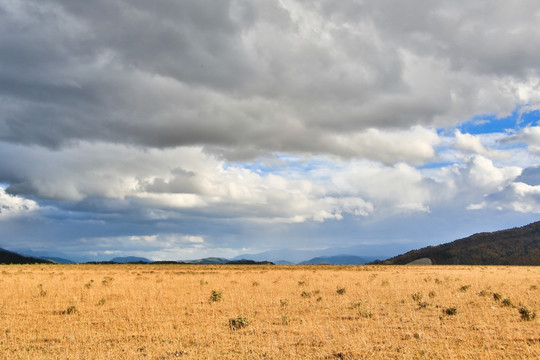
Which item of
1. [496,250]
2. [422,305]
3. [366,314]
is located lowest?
[366,314]

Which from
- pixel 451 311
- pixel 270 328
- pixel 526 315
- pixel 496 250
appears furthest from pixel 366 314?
pixel 496 250

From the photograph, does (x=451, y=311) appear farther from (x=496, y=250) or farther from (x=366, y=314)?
(x=496, y=250)

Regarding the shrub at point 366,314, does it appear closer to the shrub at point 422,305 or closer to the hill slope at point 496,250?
the shrub at point 422,305

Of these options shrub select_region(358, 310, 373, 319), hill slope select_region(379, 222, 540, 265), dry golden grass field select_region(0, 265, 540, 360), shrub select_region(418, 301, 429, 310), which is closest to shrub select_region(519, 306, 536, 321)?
dry golden grass field select_region(0, 265, 540, 360)

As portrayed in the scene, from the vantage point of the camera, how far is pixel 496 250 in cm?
14388

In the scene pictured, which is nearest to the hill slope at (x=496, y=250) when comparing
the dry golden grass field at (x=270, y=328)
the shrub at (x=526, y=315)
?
the dry golden grass field at (x=270, y=328)

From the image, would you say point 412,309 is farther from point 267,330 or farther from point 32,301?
point 32,301

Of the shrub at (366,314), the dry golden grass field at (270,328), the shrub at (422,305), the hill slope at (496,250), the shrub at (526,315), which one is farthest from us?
the hill slope at (496,250)

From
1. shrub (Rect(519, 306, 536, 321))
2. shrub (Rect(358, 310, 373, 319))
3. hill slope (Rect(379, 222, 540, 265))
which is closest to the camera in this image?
shrub (Rect(519, 306, 536, 321))

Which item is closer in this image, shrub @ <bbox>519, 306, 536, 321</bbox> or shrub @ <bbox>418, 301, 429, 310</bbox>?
shrub @ <bbox>519, 306, 536, 321</bbox>

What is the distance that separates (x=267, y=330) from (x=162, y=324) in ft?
15.1

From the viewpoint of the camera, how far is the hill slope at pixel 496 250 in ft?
434

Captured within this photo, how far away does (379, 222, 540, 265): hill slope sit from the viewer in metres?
132

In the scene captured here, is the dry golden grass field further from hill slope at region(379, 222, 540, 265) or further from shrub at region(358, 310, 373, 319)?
hill slope at region(379, 222, 540, 265)
